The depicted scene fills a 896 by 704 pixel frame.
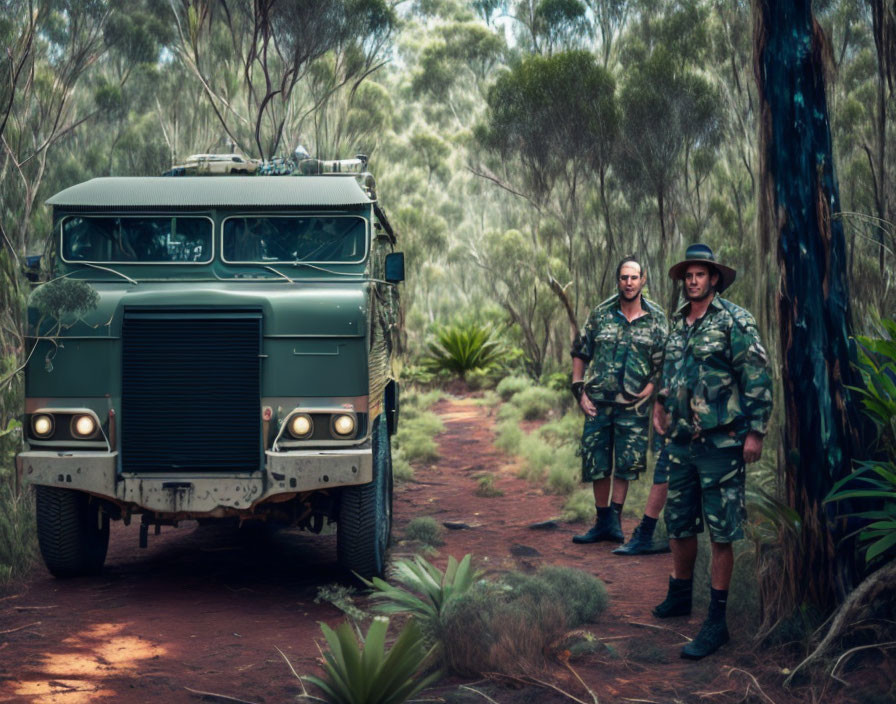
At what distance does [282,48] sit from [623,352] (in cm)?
1184

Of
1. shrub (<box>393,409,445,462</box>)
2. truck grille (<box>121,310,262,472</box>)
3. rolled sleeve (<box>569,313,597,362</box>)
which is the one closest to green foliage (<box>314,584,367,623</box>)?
truck grille (<box>121,310,262,472</box>)

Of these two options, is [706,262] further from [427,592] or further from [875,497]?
[427,592]

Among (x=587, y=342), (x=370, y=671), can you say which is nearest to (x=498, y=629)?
(x=370, y=671)

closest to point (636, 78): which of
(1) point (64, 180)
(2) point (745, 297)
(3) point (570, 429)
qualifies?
(2) point (745, 297)

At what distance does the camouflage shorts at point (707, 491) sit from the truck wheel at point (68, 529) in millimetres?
3594

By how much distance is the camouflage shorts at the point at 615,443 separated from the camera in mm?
7168

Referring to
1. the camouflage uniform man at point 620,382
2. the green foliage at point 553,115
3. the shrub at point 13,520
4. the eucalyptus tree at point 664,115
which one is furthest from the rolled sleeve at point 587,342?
the green foliage at point 553,115

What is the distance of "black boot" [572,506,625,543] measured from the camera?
7.39 metres

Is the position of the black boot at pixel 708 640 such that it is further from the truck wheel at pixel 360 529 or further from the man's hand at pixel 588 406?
the man's hand at pixel 588 406

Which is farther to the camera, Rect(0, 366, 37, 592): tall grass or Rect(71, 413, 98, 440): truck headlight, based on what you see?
Rect(0, 366, 37, 592): tall grass

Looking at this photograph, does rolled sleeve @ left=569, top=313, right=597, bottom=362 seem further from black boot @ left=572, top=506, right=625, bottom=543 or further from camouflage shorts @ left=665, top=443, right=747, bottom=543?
camouflage shorts @ left=665, top=443, right=747, bottom=543

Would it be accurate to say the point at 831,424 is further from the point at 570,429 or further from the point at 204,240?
the point at 570,429

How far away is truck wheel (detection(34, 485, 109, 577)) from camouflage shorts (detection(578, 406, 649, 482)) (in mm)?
3419

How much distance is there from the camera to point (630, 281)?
7.11m
